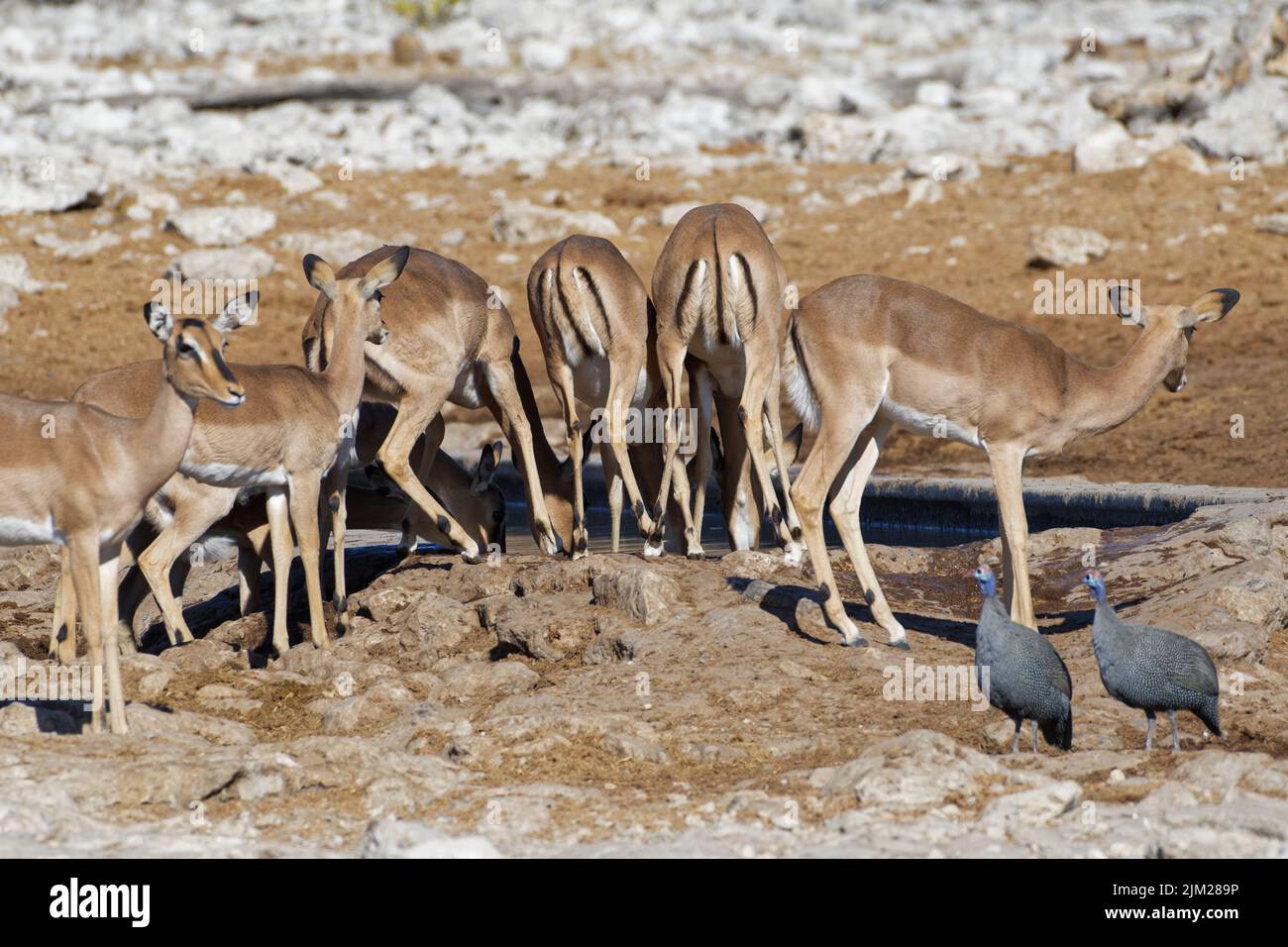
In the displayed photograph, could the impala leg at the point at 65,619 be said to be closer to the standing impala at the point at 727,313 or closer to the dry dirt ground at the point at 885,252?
the standing impala at the point at 727,313

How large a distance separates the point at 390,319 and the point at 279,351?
34.3ft

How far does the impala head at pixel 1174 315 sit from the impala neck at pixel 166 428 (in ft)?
14.9

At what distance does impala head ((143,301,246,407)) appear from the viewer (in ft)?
20.9

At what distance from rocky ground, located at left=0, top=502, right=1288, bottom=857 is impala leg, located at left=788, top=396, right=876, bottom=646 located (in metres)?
0.28

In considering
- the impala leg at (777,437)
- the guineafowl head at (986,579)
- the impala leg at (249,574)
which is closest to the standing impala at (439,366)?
the impala leg at (249,574)

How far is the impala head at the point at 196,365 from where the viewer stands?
20.9ft

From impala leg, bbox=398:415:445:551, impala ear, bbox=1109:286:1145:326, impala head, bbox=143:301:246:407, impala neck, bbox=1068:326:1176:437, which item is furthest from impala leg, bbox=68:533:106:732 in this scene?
impala ear, bbox=1109:286:1145:326

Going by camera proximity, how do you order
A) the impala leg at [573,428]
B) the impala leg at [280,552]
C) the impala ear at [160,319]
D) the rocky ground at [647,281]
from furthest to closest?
the impala leg at [573,428] → the impala leg at [280,552] → the impala ear at [160,319] → the rocky ground at [647,281]

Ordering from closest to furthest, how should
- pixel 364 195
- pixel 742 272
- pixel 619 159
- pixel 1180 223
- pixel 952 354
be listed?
pixel 952 354 < pixel 742 272 < pixel 1180 223 < pixel 364 195 < pixel 619 159

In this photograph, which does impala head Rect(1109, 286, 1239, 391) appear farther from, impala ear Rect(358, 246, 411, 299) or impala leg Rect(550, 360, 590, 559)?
impala ear Rect(358, 246, 411, 299)

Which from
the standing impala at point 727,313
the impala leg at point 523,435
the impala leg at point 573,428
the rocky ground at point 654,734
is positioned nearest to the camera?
the rocky ground at point 654,734

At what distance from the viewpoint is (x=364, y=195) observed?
25141 mm
